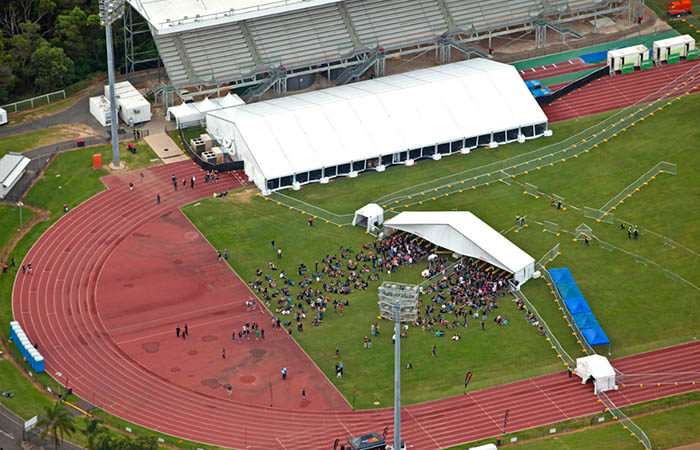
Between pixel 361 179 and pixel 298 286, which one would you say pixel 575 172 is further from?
pixel 298 286

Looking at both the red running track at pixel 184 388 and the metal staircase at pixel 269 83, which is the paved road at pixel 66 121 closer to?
the metal staircase at pixel 269 83

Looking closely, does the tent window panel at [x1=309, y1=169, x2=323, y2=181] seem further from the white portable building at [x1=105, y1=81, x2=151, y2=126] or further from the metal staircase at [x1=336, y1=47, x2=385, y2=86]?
the white portable building at [x1=105, y1=81, x2=151, y2=126]

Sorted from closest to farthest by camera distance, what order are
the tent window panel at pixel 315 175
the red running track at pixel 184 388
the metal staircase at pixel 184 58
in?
the red running track at pixel 184 388 → the tent window panel at pixel 315 175 → the metal staircase at pixel 184 58

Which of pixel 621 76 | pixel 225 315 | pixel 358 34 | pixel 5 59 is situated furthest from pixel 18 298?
pixel 621 76

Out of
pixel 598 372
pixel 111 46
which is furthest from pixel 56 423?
pixel 111 46

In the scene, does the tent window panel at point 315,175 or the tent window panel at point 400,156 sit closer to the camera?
the tent window panel at point 315,175

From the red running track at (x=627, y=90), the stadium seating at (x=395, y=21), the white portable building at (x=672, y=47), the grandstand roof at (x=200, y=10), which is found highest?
the grandstand roof at (x=200, y=10)

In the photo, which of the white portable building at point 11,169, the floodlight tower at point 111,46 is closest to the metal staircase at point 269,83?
the floodlight tower at point 111,46
